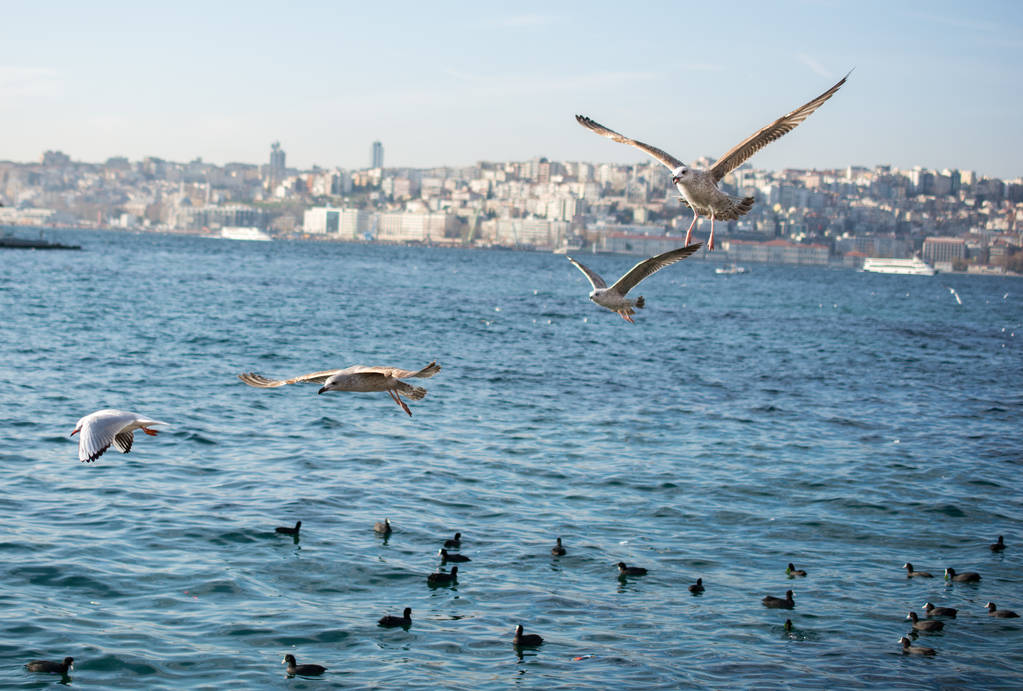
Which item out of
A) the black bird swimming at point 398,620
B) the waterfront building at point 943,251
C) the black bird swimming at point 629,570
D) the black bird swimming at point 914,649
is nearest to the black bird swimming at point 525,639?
the black bird swimming at point 398,620

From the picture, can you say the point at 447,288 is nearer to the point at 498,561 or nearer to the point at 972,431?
the point at 972,431

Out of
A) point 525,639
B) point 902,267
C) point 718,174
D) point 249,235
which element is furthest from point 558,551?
point 249,235

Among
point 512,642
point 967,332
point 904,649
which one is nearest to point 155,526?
point 512,642

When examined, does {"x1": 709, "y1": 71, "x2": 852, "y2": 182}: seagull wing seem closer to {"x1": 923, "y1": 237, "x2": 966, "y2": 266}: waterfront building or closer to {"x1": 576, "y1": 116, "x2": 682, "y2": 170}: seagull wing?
{"x1": 576, "y1": 116, "x2": 682, "y2": 170}: seagull wing

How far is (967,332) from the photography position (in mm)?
53750

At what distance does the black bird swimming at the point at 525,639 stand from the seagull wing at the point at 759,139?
5238 mm

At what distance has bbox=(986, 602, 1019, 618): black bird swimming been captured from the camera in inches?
484

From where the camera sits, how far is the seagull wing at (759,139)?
7.21 meters

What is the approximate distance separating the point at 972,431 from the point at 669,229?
14889 centimetres

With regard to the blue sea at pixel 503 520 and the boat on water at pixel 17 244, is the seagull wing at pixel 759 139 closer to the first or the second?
the blue sea at pixel 503 520

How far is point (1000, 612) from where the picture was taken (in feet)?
40.5

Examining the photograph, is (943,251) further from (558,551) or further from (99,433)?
(99,433)

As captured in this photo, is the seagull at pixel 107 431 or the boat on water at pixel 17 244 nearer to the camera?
the seagull at pixel 107 431

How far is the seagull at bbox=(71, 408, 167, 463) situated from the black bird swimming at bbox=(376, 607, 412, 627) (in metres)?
4.67
